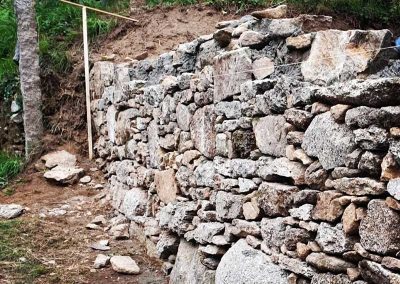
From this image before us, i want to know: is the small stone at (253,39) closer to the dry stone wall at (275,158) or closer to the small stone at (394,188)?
the dry stone wall at (275,158)

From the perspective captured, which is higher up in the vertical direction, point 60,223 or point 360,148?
point 360,148

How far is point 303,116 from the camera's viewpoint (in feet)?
9.63

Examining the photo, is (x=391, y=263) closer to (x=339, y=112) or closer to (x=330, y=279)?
(x=330, y=279)

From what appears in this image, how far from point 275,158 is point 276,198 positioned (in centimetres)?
27

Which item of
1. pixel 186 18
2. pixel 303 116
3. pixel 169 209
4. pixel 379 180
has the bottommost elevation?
pixel 169 209

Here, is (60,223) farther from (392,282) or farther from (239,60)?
(392,282)

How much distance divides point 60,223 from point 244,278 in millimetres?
3263

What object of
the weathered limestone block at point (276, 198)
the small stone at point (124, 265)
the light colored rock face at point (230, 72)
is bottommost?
the small stone at point (124, 265)

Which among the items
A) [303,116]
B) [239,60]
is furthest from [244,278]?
[239,60]

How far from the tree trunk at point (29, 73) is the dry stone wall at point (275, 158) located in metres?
2.72

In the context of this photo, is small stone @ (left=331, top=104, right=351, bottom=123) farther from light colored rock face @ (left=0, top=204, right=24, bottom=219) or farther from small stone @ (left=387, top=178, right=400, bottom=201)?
light colored rock face @ (left=0, top=204, right=24, bottom=219)

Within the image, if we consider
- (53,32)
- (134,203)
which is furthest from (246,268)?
(53,32)

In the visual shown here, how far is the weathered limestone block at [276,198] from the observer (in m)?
3.05

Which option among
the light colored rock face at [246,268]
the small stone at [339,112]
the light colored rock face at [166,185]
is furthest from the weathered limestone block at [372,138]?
the light colored rock face at [166,185]
